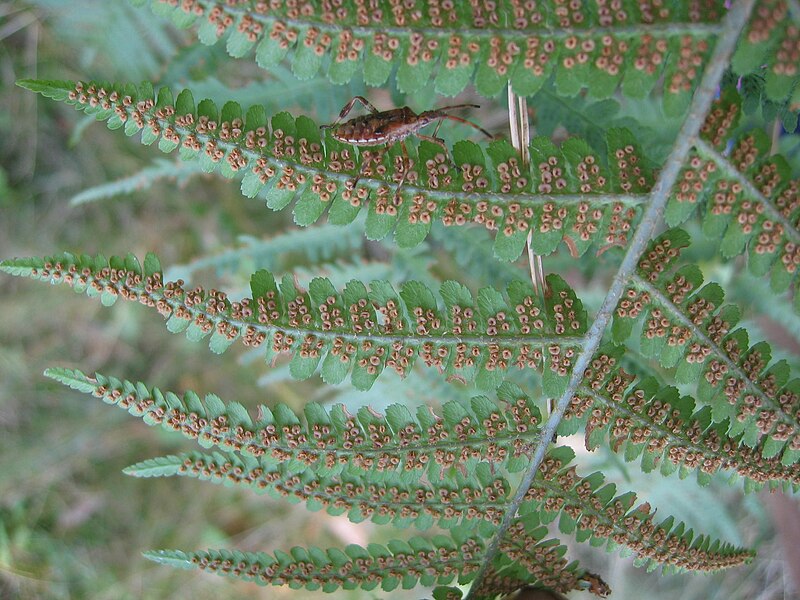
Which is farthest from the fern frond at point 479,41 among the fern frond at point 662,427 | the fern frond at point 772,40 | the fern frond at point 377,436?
the fern frond at point 377,436

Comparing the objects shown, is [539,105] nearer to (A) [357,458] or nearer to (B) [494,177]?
(B) [494,177]

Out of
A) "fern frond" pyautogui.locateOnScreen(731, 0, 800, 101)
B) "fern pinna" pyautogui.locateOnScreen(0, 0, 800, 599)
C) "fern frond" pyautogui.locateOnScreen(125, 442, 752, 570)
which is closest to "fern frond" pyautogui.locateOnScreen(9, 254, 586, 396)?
"fern pinna" pyautogui.locateOnScreen(0, 0, 800, 599)

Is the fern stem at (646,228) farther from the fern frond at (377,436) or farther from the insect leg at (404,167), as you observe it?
the insect leg at (404,167)

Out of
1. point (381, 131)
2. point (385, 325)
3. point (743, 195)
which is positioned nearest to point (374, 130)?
point (381, 131)

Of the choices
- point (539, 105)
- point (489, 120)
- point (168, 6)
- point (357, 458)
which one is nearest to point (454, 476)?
point (357, 458)

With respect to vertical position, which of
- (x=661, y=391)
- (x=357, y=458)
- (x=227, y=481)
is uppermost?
(x=661, y=391)

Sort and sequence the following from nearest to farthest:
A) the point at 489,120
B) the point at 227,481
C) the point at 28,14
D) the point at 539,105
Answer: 1. the point at 227,481
2. the point at 539,105
3. the point at 489,120
4. the point at 28,14

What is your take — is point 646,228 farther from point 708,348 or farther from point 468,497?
point 468,497

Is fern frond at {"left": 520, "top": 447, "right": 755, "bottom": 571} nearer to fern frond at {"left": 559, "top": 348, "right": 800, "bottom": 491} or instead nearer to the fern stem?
the fern stem
